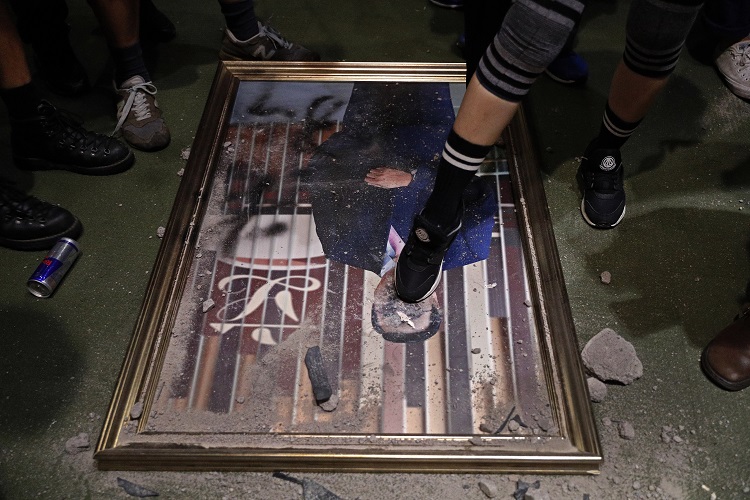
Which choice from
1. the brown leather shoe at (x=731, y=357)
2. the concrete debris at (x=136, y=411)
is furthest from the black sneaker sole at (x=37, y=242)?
the brown leather shoe at (x=731, y=357)

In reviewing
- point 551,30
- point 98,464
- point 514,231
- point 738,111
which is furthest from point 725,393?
point 98,464

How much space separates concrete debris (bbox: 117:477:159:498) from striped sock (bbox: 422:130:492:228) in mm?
828

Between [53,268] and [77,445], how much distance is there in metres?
0.49

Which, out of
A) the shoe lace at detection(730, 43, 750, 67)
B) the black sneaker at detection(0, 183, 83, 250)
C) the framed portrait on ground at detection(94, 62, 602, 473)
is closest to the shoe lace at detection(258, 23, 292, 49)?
the framed portrait on ground at detection(94, 62, 602, 473)

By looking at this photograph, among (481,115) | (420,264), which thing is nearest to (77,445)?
(420,264)

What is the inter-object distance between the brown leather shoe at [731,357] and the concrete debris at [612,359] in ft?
0.54

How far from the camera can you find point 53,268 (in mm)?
1569

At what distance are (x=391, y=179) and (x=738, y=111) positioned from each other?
1217 mm

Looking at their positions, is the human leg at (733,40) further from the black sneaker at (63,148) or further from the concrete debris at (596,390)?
the black sneaker at (63,148)

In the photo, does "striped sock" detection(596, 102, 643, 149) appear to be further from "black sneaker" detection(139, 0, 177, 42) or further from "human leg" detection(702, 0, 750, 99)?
"black sneaker" detection(139, 0, 177, 42)

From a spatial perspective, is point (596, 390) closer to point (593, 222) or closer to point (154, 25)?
point (593, 222)

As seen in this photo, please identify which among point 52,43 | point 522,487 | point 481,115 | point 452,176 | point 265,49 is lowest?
point 522,487

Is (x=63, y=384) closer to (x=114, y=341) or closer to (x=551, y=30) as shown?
(x=114, y=341)

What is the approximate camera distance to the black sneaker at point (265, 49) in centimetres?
212
